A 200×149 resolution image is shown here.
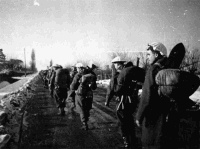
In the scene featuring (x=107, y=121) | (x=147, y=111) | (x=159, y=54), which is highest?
(x=159, y=54)

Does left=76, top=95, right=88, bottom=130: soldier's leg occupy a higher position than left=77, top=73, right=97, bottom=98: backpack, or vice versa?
left=77, top=73, right=97, bottom=98: backpack

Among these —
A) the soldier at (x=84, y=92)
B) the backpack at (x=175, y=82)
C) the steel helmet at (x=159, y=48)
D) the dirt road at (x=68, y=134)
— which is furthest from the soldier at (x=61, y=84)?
the backpack at (x=175, y=82)

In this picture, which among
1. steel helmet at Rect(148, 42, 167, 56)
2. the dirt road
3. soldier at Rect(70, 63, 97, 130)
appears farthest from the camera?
soldier at Rect(70, 63, 97, 130)

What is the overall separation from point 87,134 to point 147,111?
3360 mm

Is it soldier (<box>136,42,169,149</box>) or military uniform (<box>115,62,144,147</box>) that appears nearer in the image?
soldier (<box>136,42,169,149</box>)

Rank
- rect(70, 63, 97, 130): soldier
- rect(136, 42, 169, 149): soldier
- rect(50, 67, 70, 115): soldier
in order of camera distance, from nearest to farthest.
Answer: rect(136, 42, 169, 149): soldier
rect(70, 63, 97, 130): soldier
rect(50, 67, 70, 115): soldier

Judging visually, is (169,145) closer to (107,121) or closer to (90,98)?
(90,98)

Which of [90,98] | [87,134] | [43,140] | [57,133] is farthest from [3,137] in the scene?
[90,98]

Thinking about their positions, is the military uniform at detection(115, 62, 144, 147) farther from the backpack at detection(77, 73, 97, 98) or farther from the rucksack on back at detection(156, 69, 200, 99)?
the backpack at detection(77, 73, 97, 98)

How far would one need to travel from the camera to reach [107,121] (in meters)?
6.96

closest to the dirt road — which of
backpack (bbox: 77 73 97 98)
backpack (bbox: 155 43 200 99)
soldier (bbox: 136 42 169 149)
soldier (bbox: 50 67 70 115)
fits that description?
backpack (bbox: 77 73 97 98)

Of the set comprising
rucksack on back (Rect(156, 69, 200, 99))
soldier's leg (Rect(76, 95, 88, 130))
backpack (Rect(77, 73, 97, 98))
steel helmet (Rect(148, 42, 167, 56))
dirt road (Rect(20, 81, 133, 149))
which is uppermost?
steel helmet (Rect(148, 42, 167, 56))

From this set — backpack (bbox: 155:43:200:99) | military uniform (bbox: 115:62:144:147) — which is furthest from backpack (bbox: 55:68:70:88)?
backpack (bbox: 155:43:200:99)

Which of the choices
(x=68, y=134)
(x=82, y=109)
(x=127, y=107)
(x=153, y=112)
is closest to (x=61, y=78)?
(x=82, y=109)
